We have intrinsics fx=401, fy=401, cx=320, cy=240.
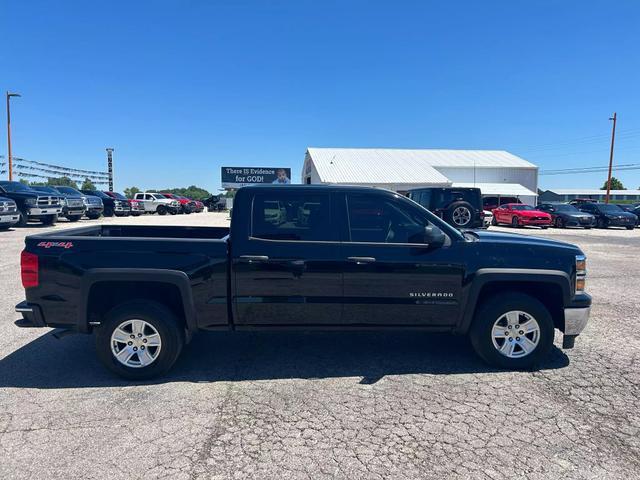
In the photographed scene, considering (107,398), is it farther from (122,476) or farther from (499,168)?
(499,168)

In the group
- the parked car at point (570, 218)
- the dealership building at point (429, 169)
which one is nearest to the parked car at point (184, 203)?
the dealership building at point (429, 169)

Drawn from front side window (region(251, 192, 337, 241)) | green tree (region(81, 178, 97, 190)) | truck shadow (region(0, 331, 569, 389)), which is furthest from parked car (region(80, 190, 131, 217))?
green tree (region(81, 178, 97, 190))

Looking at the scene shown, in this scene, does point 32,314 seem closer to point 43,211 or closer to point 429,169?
point 43,211

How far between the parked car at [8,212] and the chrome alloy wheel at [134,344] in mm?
15239

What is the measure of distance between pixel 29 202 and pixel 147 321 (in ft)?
55.1

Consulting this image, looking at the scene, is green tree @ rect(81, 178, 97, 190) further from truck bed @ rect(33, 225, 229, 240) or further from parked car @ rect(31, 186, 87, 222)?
truck bed @ rect(33, 225, 229, 240)

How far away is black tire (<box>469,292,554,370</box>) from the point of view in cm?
389

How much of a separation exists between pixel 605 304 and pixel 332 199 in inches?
208

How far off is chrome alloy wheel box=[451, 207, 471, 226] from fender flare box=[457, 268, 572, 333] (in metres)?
9.75

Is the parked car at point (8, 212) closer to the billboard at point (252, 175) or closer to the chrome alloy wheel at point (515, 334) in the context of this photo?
the chrome alloy wheel at point (515, 334)

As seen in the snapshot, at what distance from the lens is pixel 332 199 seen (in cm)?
395

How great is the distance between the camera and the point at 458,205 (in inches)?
528

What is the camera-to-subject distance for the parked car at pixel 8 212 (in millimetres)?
15102

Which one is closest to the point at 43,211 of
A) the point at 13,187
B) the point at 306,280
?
the point at 13,187
